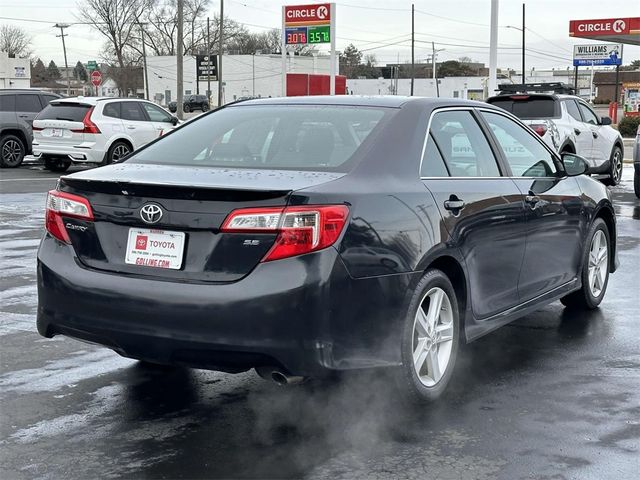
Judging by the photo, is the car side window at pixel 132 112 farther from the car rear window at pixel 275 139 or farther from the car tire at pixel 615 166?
the car rear window at pixel 275 139

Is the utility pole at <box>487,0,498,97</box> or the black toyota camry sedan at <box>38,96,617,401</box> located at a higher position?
the utility pole at <box>487,0,498,97</box>

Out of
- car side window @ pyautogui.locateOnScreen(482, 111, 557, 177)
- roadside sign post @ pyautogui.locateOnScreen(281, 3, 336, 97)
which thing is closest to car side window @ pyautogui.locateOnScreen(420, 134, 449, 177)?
car side window @ pyautogui.locateOnScreen(482, 111, 557, 177)

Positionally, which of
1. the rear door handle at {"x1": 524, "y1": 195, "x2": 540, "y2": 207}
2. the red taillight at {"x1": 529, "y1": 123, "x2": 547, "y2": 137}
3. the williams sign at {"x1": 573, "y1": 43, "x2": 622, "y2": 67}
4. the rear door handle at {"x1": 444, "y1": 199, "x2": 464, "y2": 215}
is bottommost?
the rear door handle at {"x1": 524, "y1": 195, "x2": 540, "y2": 207}

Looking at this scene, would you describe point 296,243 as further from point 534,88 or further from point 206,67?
point 206,67

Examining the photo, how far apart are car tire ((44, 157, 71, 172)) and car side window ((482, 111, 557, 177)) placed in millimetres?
16038

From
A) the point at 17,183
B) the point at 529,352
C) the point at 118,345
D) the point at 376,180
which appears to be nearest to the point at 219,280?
the point at 118,345

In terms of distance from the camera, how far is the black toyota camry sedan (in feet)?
13.5

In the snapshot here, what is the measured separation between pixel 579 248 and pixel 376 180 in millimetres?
2705

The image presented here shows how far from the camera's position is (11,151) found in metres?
21.9

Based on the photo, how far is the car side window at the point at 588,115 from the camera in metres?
17.4

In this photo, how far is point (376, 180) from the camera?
179 inches

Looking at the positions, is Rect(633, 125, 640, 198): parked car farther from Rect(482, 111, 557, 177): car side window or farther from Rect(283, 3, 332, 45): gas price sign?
Rect(283, 3, 332, 45): gas price sign

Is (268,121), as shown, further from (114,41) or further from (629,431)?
(114,41)

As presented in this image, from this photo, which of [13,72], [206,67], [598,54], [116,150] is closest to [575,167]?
[116,150]
